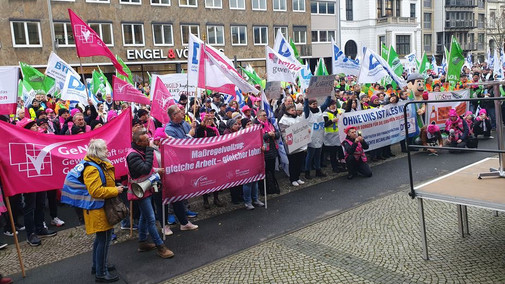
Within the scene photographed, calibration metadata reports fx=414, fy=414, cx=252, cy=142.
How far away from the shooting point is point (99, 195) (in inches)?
192

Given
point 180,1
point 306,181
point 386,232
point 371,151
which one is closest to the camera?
point 386,232

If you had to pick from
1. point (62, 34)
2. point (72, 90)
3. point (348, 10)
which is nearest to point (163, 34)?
point (62, 34)

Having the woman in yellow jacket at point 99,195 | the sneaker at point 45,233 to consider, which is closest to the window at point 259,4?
the sneaker at point 45,233

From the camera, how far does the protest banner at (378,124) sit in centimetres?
1052

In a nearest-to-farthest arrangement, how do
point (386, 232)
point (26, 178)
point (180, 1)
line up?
point (26, 178) < point (386, 232) < point (180, 1)

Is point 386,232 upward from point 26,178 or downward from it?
downward

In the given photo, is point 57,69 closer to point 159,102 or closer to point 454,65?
point 159,102

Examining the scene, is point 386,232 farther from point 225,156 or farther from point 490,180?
point 225,156

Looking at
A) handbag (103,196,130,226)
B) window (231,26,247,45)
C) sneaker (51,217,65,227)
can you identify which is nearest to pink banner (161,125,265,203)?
handbag (103,196,130,226)

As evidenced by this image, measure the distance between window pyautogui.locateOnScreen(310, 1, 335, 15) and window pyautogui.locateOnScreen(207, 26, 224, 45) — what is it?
48.0 feet

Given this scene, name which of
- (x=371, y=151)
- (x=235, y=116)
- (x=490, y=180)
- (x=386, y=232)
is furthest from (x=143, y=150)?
(x=371, y=151)

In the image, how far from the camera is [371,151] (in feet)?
38.1

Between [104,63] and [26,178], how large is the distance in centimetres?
3007

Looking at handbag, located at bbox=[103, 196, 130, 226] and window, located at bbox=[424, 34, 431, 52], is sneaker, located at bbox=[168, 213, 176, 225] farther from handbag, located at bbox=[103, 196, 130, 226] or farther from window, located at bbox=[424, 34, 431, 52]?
window, located at bbox=[424, 34, 431, 52]
